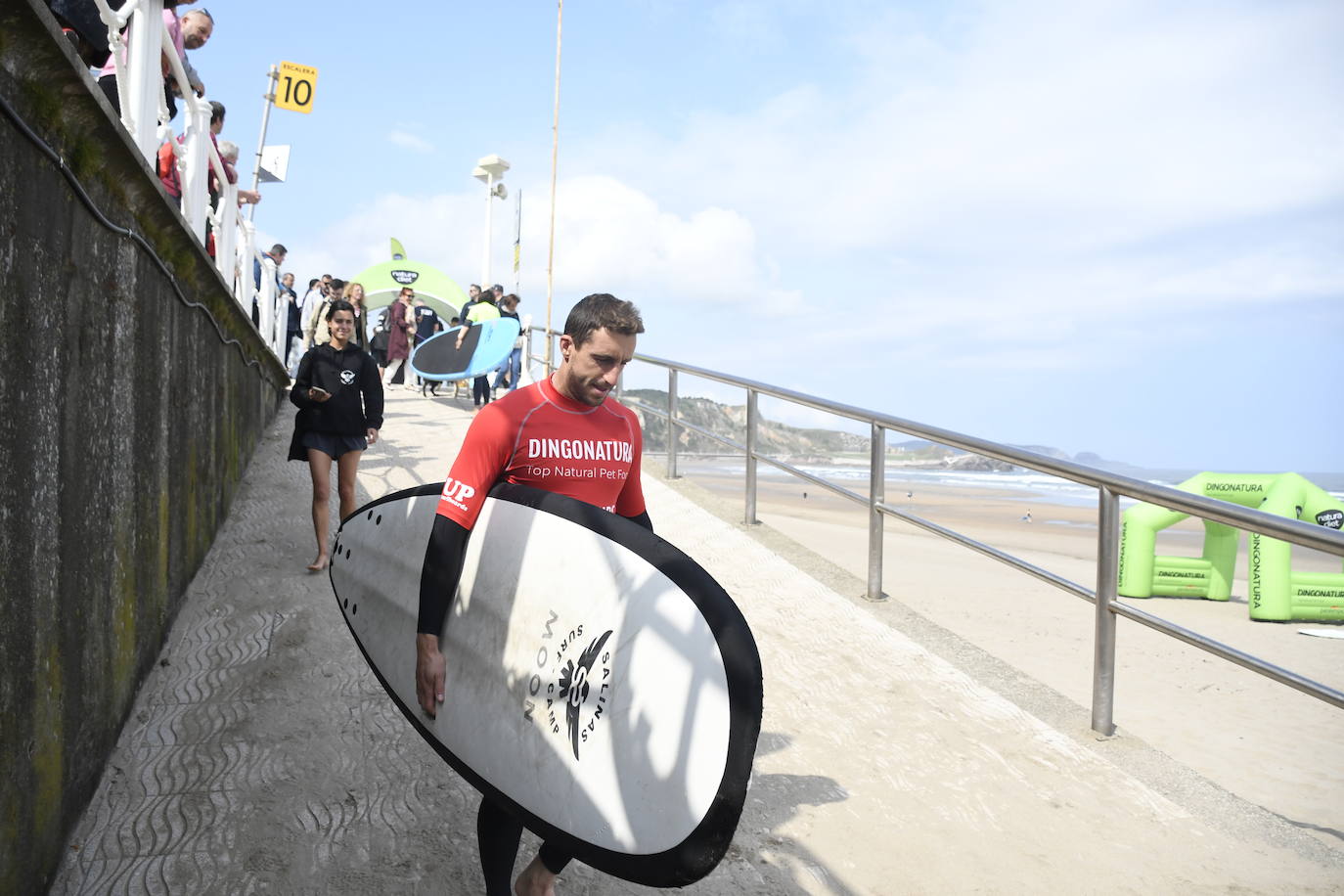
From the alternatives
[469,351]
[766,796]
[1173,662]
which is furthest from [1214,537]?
[469,351]

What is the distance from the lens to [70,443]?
254 cm

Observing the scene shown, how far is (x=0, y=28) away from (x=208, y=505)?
3662mm

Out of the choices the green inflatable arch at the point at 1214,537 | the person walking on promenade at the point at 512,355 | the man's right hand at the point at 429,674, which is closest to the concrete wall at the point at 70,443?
the man's right hand at the point at 429,674

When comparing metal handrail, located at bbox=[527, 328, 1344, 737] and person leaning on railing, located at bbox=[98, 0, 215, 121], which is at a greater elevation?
person leaning on railing, located at bbox=[98, 0, 215, 121]

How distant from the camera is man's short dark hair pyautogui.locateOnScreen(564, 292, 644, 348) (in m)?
2.23

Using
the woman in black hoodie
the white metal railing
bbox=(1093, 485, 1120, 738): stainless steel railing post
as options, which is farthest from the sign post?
bbox=(1093, 485, 1120, 738): stainless steel railing post

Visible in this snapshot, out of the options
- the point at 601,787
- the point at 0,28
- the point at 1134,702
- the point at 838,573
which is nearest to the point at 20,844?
the point at 601,787

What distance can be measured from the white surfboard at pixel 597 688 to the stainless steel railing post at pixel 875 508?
10.2 ft

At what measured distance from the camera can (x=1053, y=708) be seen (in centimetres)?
389

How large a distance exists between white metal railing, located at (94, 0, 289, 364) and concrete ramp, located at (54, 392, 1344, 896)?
202 cm

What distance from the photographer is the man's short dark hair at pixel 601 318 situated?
2230 millimetres

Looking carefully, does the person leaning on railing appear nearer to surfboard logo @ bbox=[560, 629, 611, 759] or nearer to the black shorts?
the black shorts

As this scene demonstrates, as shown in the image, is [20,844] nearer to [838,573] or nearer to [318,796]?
[318,796]

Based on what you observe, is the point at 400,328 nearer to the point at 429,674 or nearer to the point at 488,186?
the point at 488,186
